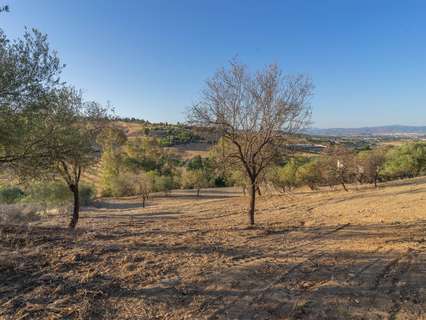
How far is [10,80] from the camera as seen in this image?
768cm

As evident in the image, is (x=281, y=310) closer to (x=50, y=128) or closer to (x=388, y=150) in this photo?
(x=50, y=128)

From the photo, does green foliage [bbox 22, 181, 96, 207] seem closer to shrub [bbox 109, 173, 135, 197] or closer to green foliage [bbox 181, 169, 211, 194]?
shrub [bbox 109, 173, 135, 197]

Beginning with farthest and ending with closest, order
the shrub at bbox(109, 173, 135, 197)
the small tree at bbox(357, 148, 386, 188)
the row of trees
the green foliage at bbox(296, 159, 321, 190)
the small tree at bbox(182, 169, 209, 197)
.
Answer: the small tree at bbox(182, 169, 209, 197) → the green foliage at bbox(296, 159, 321, 190) → the shrub at bbox(109, 173, 135, 197) → the small tree at bbox(357, 148, 386, 188) → the row of trees

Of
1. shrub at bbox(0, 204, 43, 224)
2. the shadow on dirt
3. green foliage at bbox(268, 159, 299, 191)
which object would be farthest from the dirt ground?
green foliage at bbox(268, 159, 299, 191)

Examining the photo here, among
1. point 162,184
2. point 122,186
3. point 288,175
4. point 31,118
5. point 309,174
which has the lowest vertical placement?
point 162,184

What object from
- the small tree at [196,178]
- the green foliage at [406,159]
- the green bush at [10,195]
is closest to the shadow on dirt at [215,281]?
the green bush at [10,195]

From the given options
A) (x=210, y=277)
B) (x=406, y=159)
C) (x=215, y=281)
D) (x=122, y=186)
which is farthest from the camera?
(x=406, y=159)

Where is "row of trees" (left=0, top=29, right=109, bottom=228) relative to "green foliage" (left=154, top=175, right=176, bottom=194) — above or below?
above

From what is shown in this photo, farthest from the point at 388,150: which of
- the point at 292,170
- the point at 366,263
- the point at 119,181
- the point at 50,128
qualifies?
the point at 50,128

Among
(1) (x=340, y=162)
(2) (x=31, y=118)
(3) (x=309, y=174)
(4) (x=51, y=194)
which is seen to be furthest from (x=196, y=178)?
(2) (x=31, y=118)

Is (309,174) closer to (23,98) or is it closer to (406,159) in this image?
(406,159)

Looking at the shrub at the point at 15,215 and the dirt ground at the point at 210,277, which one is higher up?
the dirt ground at the point at 210,277

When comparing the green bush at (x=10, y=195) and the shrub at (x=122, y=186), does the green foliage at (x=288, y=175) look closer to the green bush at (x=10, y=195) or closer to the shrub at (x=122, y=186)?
the shrub at (x=122, y=186)

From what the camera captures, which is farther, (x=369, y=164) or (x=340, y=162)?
(x=369, y=164)
